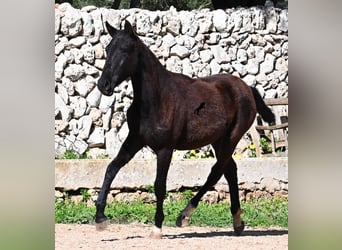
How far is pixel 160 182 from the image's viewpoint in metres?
5.18

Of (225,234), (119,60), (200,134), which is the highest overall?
(119,60)

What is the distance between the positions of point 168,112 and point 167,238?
34.8 inches

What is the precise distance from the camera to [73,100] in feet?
23.2

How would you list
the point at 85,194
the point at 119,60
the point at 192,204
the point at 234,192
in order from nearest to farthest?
the point at 119,60
the point at 192,204
the point at 234,192
the point at 85,194

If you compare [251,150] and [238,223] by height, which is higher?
[251,150]

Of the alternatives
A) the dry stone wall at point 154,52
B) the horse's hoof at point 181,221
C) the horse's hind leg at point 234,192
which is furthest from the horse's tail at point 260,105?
the dry stone wall at point 154,52

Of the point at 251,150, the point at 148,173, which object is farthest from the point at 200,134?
the point at 251,150

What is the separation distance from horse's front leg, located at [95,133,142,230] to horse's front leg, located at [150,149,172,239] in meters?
0.17

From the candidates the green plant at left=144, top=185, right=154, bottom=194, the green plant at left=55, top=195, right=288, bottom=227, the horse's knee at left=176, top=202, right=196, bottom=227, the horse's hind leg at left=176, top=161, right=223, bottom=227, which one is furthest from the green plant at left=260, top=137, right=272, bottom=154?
the horse's knee at left=176, top=202, right=196, bottom=227

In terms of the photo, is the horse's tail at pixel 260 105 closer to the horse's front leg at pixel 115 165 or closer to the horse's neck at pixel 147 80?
the horse's neck at pixel 147 80

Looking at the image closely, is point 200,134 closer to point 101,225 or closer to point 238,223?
point 238,223

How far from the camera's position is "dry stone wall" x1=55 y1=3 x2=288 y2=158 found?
7020 millimetres
